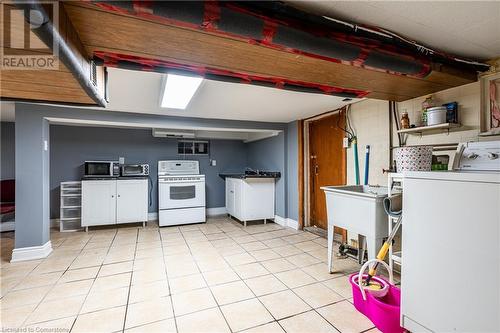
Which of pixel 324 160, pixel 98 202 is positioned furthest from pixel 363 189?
pixel 98 202

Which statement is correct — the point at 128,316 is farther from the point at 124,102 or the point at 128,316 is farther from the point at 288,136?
the point at 288,136

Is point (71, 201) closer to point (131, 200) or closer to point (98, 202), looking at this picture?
point (98, 202)

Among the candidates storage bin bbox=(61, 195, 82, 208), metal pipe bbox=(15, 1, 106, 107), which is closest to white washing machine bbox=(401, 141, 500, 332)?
metal pipe bbox=(15, 1, 106, 107)

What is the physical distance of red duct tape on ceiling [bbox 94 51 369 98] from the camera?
5.19ft

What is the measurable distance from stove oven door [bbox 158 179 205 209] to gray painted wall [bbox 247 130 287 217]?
1.50m

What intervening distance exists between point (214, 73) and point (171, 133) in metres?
3.26

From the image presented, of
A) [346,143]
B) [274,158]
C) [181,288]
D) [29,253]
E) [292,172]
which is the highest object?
[346,143]

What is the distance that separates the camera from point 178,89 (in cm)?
237

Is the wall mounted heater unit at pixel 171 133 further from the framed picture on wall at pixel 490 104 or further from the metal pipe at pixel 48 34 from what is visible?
the framed picture on wall at pixel 490 104

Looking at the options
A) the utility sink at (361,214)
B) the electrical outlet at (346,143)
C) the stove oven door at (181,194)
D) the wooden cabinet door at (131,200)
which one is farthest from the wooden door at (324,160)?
the wooden cabinet door at (131,200)

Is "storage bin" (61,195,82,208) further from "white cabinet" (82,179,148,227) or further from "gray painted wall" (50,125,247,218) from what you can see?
"gray painted wall" (50,125,247,218)

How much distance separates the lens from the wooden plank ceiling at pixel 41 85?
1.41 meters

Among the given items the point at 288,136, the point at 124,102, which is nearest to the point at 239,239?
the point at 288,136

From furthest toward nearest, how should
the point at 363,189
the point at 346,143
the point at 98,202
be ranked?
the point at 98,202, the point at 346,143, the point at 363,189
